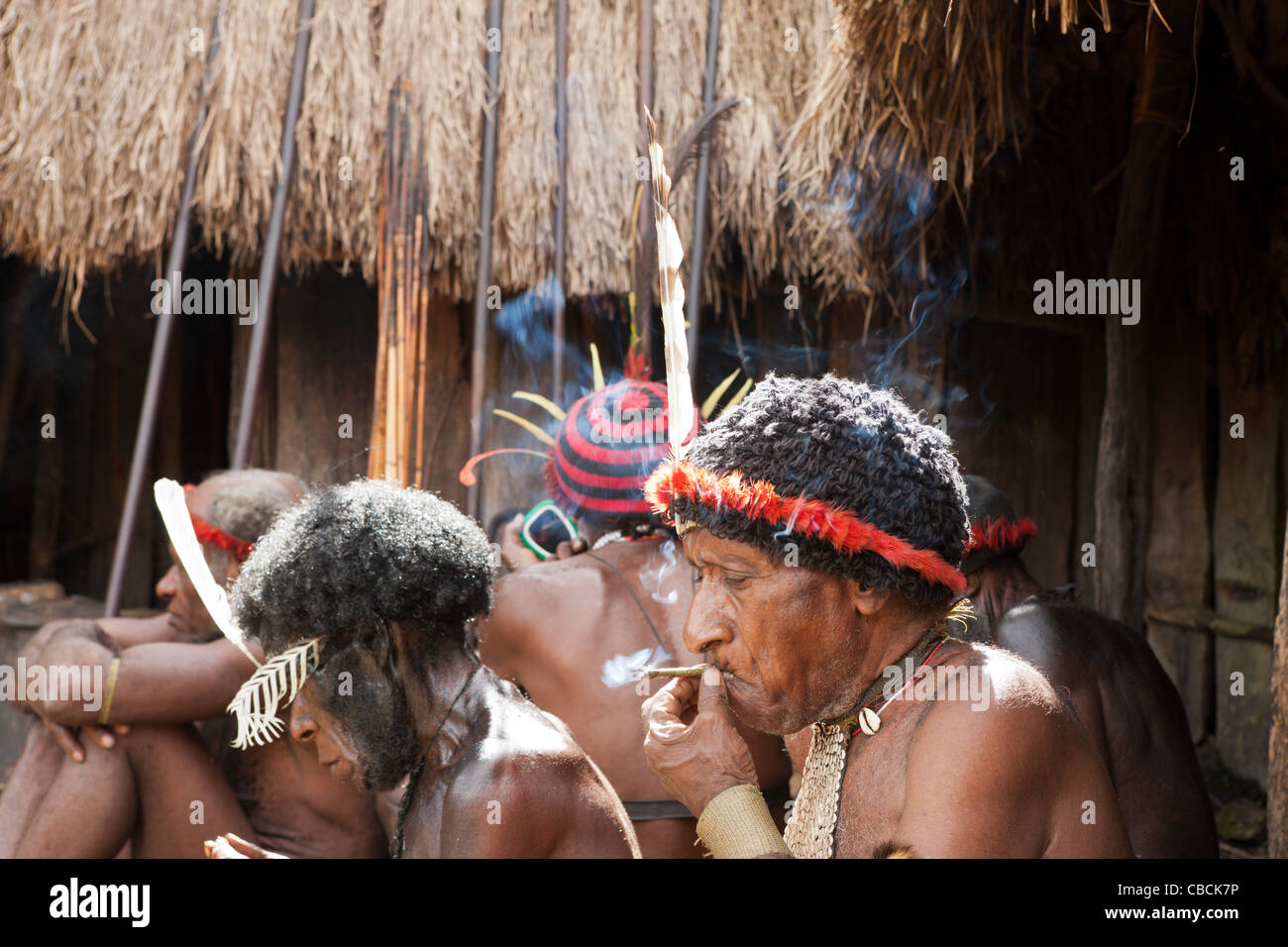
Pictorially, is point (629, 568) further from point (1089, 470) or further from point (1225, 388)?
point (1089, 470)

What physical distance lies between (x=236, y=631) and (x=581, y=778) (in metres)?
0.87

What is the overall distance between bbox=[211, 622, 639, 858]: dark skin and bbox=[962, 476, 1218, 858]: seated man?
1257mm

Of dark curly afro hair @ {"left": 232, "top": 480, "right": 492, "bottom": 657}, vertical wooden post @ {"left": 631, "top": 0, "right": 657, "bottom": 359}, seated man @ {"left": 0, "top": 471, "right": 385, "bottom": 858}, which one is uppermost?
vertical wooden post @ {"left": 631, "top": 0, "right": 657, "bottom": 359}

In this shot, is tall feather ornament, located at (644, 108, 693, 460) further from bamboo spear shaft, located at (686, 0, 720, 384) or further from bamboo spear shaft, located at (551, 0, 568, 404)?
bamboo spear shaft, located at (551, 0, 568, 404)

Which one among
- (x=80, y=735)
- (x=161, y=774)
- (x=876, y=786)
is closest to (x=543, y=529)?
(x=161, y=774)

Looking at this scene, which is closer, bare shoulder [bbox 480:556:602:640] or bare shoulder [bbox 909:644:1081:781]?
bare shoulder [bbox 909:644:1081:781]

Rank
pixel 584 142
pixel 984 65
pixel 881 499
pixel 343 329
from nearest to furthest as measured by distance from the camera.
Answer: pixel 881 499 < pixel 984 65 < pixel 584 142 < pixel 343 329

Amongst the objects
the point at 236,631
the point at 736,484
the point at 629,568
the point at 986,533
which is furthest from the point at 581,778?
the point at 986,533

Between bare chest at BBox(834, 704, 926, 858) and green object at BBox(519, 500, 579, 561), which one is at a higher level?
green object at BBox(519, 500, 579, 561)

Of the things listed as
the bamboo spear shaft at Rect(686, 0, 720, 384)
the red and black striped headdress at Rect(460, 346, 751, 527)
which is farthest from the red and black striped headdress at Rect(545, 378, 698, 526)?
the bamboo spear shaft at Rect(686, 0, 720, 384)

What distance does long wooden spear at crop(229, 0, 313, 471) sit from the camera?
4.28 m

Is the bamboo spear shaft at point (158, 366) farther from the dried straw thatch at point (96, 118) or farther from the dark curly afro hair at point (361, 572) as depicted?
the dark curly afro hair at point (361, 572)

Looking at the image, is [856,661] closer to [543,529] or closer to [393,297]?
[543,529]

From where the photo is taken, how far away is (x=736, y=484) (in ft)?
5.69
